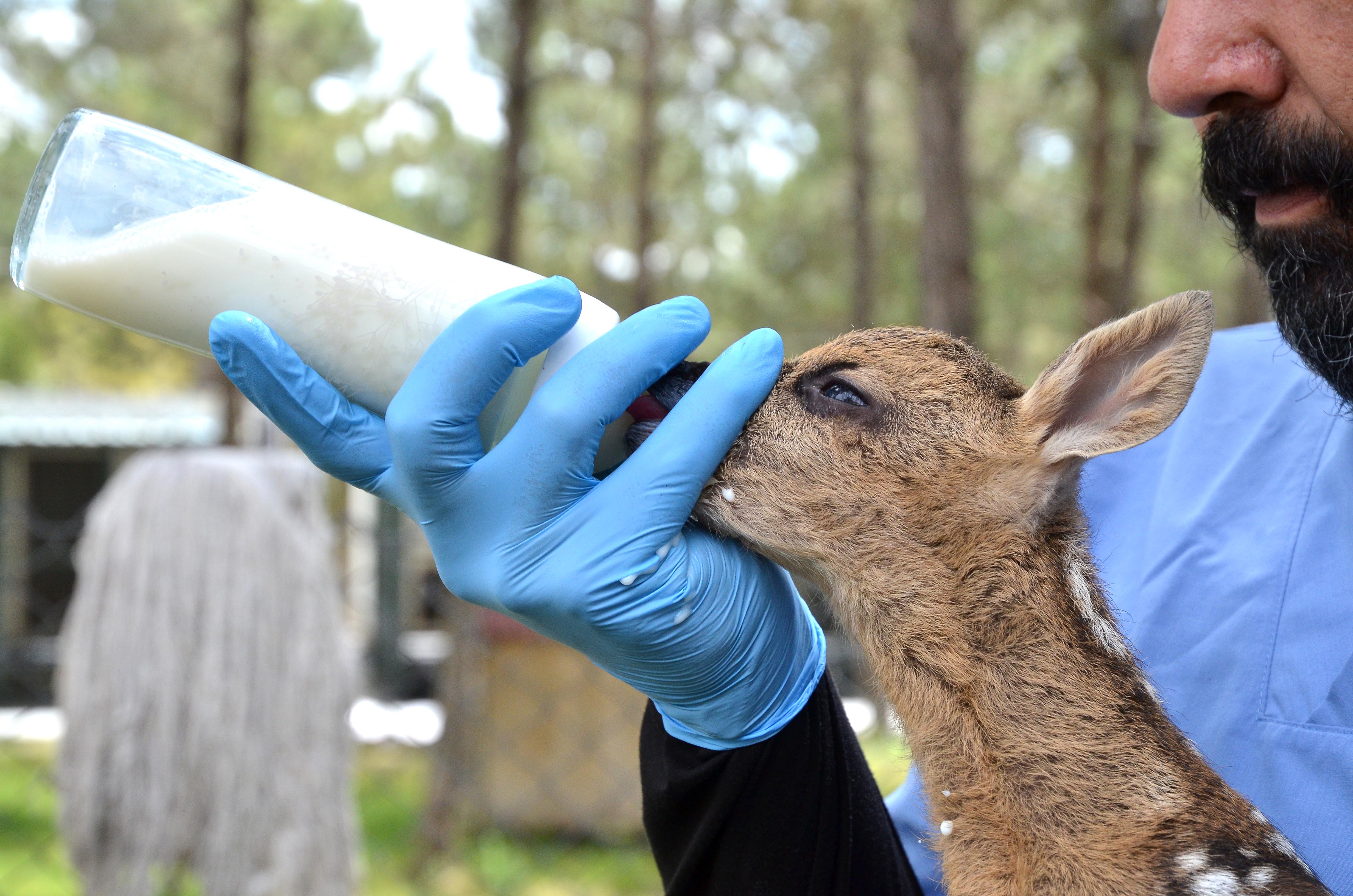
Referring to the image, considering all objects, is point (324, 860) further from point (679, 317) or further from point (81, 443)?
point (81, 443)

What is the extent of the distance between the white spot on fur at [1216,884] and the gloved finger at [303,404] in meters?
1.41

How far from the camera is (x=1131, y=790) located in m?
1.71

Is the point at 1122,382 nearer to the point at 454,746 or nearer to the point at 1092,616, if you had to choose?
the point at 1092,616

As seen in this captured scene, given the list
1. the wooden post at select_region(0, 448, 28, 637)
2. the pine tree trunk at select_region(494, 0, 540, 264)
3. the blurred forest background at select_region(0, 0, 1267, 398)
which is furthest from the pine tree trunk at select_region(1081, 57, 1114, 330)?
the wooden post at select_region(0, 448, 28, 637)

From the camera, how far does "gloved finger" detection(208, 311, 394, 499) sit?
1712 mm

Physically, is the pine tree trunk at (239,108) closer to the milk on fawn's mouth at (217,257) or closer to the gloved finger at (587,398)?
the milk on fawn's mouth at (217,257)

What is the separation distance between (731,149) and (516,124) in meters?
12.2

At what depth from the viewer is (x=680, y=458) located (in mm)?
1836

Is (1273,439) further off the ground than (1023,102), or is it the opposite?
(1023,102)

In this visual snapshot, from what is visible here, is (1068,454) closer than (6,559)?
Yes

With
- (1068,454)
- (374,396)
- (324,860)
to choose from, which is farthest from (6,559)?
(1068,454)

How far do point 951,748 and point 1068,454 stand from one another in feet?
1.71

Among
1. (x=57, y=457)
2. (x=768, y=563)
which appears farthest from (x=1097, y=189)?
(x=57, y=457)

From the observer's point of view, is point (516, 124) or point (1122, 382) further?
point (516, 124)
